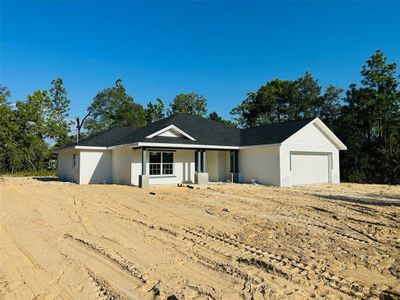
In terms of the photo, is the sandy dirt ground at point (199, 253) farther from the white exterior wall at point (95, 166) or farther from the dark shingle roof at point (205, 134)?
the white exterior wall at point (95, 166)

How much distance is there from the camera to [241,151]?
65.2 feet

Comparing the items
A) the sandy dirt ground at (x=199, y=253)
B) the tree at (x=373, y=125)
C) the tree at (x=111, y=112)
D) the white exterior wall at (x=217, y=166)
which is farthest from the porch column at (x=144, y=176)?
the tree at (x=111, y=112)

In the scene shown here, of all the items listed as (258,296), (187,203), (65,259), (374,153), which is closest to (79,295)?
(65,259)

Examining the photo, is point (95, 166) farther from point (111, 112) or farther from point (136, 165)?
point (111, 112)

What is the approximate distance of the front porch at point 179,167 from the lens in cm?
1729

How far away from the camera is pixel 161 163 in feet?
59.4

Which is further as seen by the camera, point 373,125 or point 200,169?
point 373,125

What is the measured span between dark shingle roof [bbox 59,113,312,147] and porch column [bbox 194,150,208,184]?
82 centimetres

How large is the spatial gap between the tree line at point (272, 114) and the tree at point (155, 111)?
17cm

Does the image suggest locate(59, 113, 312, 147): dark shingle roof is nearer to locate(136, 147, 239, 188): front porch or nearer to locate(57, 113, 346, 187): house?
locate(57, 113, 346, 187): house

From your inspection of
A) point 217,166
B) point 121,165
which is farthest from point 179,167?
point 121,165

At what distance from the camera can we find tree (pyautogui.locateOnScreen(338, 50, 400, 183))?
24.3 m

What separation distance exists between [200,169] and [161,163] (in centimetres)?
261

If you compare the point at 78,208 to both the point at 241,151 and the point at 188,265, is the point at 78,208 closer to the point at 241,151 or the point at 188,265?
the point at 188,265
